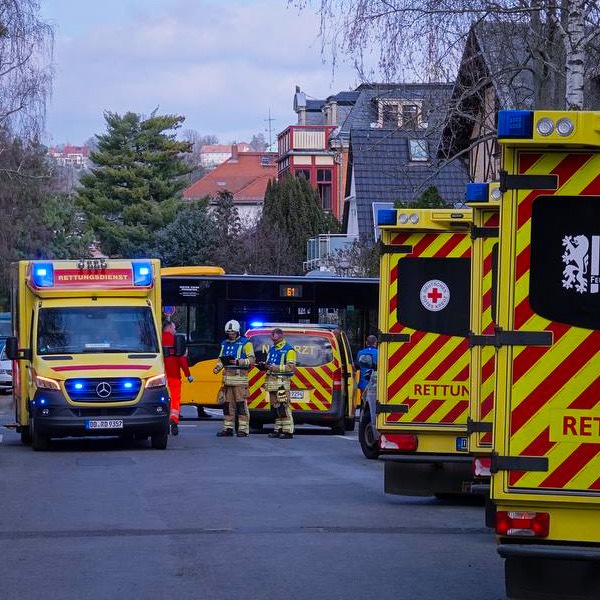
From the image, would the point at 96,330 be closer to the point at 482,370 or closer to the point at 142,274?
the point at 142,274

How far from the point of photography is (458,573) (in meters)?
10.4

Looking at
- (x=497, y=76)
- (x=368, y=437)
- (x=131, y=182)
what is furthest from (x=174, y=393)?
(x=131, y=182)

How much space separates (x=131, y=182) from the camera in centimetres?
9062

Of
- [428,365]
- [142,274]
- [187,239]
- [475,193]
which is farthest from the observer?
[187,239]

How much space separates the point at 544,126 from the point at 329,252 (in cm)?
5060

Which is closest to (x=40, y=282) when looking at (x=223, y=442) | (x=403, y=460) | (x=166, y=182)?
(x=223, y=442)

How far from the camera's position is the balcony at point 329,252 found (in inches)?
1941

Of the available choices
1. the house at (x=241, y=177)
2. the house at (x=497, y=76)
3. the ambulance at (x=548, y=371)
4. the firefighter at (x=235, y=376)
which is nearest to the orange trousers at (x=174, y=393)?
the firefighter at (x=235, y=376)

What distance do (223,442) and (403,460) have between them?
9.20m

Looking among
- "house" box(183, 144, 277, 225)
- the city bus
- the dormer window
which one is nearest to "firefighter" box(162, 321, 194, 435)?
the dormer window

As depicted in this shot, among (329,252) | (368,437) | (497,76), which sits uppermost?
(497,76)

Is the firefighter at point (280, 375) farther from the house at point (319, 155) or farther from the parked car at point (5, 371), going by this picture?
the house at point (319, 155)

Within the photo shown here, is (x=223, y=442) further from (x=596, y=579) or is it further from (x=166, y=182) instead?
(x=166, y=182)

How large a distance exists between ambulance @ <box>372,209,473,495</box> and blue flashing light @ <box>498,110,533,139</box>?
6.80 metres
